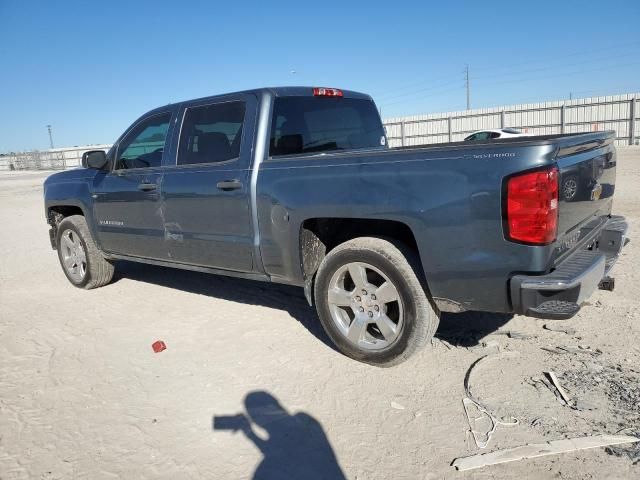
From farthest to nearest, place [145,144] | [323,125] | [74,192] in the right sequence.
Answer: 1. [74,192]
2. [145,144]
3. [323,125]

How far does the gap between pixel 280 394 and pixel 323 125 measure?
234 centimetres

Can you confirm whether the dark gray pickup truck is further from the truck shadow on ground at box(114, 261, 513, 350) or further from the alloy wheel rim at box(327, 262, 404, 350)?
the truck shadow on ground at box(114, 261, 513, 350)

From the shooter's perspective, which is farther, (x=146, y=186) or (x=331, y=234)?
(x=146, y=186)

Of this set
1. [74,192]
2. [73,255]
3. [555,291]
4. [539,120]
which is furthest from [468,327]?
[539,120]

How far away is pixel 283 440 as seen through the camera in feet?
9.03

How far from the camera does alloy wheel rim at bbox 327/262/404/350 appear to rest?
132 inches

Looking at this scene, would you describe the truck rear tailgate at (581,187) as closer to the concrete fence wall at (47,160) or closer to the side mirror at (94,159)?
the side mirror at (94,159)

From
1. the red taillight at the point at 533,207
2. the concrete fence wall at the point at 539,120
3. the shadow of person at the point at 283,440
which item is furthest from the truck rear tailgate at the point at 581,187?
the concrete fence wall at the point at 539,120

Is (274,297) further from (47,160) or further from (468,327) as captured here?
(47,160)

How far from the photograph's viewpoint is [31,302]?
5.54 meters

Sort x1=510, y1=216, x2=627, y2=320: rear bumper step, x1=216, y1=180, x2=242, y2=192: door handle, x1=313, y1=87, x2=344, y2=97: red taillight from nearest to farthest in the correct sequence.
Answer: x1=510, y1=216, x2=627, y2=320: rear bumper step, x1=216, y1=180, x2=242, y2=192: door handle, x1=313, y1=87, x2=344, y2=97: red taillight

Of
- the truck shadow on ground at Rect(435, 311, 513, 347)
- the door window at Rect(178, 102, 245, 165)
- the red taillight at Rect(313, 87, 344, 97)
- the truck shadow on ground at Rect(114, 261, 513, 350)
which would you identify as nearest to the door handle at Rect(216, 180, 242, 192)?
the door window at Rect(178, 102, 245, 165)

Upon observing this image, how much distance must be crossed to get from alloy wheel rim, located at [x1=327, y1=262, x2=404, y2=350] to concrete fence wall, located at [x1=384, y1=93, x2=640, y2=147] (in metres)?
24.0

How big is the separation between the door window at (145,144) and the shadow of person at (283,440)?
2.60 metres
